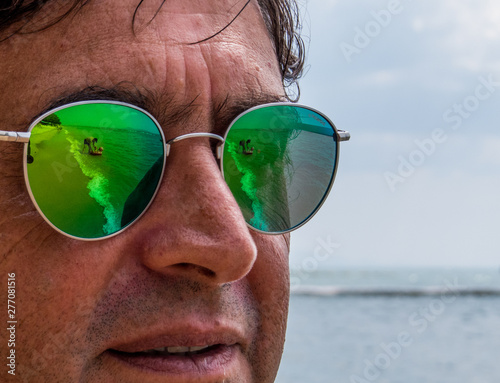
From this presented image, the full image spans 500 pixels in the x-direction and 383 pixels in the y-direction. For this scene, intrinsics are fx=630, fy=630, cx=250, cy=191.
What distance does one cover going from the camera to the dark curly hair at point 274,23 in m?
1.53

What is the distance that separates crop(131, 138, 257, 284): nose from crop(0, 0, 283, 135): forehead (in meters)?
0.17

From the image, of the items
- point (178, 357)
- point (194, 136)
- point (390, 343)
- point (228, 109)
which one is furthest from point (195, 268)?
point (390, 343)

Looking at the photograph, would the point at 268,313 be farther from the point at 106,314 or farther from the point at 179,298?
the point at 106,314

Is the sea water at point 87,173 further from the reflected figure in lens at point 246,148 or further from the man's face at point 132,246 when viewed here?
the reflected figure in lens at point 246,148

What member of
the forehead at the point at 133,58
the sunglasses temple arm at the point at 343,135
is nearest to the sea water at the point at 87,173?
the forehead at the point at 133,58

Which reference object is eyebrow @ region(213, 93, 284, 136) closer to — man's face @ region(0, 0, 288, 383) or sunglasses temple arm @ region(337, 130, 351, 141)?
man's face @ region(0, 0, 288, 383)

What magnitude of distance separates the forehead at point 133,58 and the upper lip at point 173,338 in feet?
1.75

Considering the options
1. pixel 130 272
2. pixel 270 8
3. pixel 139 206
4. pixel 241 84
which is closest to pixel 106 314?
pixel 130 272

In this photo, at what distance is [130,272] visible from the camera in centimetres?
149

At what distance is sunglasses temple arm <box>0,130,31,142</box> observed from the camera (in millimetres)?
1400

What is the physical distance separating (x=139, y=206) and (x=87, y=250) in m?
0.16

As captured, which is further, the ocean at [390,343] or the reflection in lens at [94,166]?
the ocean at [390,343]

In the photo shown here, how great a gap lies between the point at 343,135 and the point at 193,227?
2.20 ft

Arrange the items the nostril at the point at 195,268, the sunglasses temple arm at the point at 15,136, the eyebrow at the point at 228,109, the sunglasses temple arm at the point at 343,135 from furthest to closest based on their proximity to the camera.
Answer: the sunglasses temple arm at the point at 343,135 < the eyebrow at the point at 228,109 < the nostril at the point at 195,268 < the sunglasses temple arm at the point at 15,136
